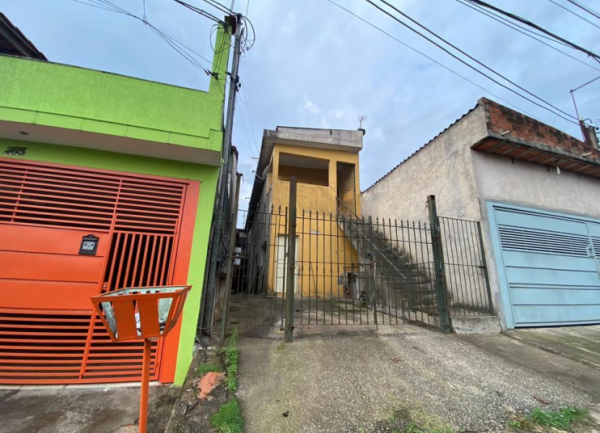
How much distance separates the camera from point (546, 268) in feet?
19.4

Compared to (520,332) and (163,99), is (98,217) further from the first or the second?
(520,332)

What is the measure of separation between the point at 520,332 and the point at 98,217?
27.0 feet

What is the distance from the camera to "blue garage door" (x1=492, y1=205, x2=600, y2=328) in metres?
5.46

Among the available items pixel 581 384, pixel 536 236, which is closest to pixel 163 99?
pixel 581 384

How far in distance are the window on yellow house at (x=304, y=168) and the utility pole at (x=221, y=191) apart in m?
6.41

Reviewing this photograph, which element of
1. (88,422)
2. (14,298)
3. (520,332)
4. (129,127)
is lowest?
(88,422)

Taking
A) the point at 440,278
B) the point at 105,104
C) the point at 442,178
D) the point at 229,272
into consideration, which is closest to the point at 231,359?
the point at 229,272

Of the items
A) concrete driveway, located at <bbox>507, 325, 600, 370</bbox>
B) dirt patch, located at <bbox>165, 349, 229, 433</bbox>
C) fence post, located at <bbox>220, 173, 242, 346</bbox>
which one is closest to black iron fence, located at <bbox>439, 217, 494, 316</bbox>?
concrete driveway, located at <bbox>507, 325, 600, 370</bbox>

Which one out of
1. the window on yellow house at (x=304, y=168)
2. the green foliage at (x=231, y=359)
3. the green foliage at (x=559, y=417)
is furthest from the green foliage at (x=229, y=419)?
the window on yellow house at (x=304, y=168)

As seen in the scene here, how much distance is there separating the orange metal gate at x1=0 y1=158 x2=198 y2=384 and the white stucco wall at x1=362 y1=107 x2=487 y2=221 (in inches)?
247

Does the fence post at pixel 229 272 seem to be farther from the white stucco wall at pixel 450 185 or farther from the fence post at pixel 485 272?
the fence post at pixel 485 272

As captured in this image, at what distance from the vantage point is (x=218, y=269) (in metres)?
3.99

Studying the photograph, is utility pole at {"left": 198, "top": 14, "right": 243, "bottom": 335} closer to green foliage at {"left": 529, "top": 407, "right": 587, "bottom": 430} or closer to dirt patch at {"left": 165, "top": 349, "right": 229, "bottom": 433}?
dirt patch at {"left": 165, "top": 349, "right": 229, "bottom": 433}

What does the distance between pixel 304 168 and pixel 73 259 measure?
10405 millimetres
